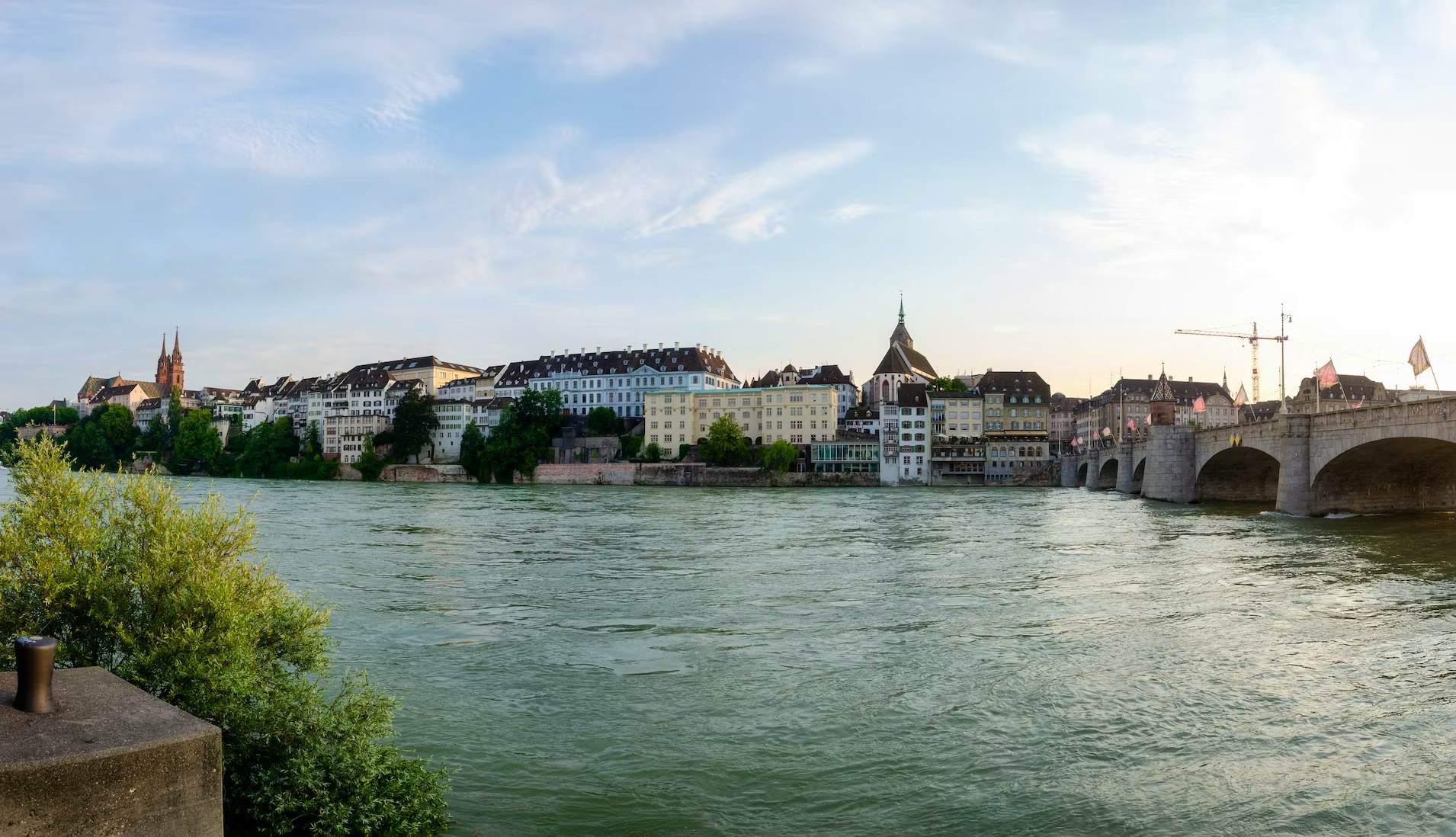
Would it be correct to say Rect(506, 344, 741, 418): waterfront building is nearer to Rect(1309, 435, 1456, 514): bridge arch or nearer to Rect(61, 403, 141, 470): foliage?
Rect(61, 403, 141, 470): foliage

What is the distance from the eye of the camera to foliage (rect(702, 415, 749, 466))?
10988cm

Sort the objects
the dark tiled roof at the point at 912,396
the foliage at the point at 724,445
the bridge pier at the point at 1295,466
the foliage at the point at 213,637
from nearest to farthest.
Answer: the foliage at the point at 213,637
the bridge pier at the point at 1295,466
the foliage at the point at 724,445
the dark tiled roof at the point at 912,396

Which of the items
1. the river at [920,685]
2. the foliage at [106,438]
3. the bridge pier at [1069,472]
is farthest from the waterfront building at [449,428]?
the river at [920,685]

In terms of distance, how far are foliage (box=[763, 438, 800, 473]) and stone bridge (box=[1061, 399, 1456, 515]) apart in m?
48.7

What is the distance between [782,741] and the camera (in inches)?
438

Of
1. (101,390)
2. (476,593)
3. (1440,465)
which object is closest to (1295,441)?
(1440,465)

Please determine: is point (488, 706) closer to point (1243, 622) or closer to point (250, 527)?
point (250, 527)

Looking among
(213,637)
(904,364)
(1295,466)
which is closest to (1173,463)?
(1295,466)

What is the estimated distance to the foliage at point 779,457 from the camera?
107m

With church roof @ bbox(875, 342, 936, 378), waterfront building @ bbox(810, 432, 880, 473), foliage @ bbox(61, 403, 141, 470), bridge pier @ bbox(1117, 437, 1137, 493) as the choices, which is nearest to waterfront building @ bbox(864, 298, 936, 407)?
church roof @ bbox(875, 342, 936, 378)

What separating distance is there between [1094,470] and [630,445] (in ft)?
192

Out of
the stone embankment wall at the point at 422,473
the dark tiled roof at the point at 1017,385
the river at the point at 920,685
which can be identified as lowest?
the stone embankment wall at the point at 422,473

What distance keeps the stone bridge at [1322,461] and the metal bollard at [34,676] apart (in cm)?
3743

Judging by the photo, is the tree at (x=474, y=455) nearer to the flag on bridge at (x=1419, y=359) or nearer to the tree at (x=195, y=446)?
the tree at (x=195, y=446)
